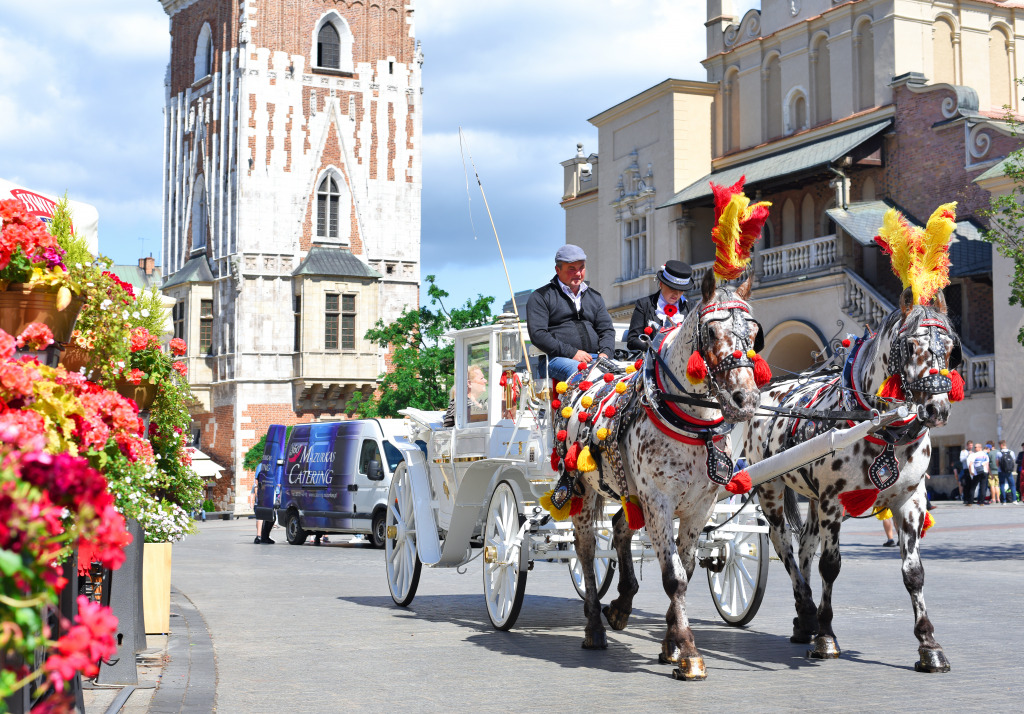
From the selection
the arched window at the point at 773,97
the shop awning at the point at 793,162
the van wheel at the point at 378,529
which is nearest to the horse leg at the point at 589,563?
the van wheel at the point at 378,529

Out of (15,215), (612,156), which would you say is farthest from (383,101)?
(15,215)

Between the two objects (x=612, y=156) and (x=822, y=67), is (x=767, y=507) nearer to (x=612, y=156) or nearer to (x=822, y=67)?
(x=822, y=67)

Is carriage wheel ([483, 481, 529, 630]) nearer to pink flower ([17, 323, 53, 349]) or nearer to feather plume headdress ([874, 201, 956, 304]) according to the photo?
feather plume headdress ([874, 201, 956, 304])

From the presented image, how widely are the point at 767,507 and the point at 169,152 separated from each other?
49.9m

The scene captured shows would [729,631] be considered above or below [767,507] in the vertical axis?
below

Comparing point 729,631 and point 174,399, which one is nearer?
point 174,399

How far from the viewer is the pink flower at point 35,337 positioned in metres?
4.98

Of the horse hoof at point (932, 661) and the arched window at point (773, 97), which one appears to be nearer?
the horse hoof at point (932, 661)

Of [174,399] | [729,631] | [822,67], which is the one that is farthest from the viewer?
[822,67]

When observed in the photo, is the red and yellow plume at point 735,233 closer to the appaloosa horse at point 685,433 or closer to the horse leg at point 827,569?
the appaloosa horse at point 685,433

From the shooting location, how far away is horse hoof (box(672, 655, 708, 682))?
23.6ft

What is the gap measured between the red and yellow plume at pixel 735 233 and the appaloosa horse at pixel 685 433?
0.36 ft

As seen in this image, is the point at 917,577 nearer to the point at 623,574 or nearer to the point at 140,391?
the point at 623,574

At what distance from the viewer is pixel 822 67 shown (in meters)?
36.4
